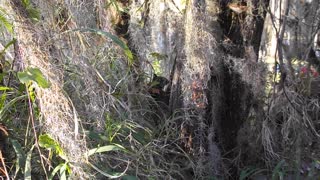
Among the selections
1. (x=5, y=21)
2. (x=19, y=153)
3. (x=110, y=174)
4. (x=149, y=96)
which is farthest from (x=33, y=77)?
(x=149, y=96)

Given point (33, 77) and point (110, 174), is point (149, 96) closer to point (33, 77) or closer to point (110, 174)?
point (110, 174)

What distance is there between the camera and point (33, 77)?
4.97 feet

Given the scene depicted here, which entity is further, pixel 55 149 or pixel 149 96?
pixel 149 96

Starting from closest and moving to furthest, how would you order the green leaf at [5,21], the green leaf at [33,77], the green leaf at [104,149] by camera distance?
the green leaf at [33,77]
the green leaf at [5,21]
the green leaf at [104,149]

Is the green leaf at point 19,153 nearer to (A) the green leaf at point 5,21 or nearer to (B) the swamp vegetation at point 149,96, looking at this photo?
(B) the swamp vegetation at point 149,96

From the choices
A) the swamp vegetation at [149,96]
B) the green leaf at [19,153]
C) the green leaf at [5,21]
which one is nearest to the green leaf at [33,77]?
the swamp vegetation at [149,96]

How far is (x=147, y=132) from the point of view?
2166mm

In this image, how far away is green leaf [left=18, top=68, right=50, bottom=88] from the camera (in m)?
1.50

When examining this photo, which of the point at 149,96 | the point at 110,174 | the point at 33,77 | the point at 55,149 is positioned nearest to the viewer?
the point at 33,77

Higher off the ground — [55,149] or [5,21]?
[5,21]

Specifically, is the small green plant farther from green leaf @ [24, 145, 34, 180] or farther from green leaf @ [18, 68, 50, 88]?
green leaf @ [18, 68, 50, 88]

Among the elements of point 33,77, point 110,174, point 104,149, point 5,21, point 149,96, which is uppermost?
point 5,21

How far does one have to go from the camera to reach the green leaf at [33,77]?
1.50 metres

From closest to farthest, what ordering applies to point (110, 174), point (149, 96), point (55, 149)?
point (55, 149)
point (110, 174)
point (149, 96)
